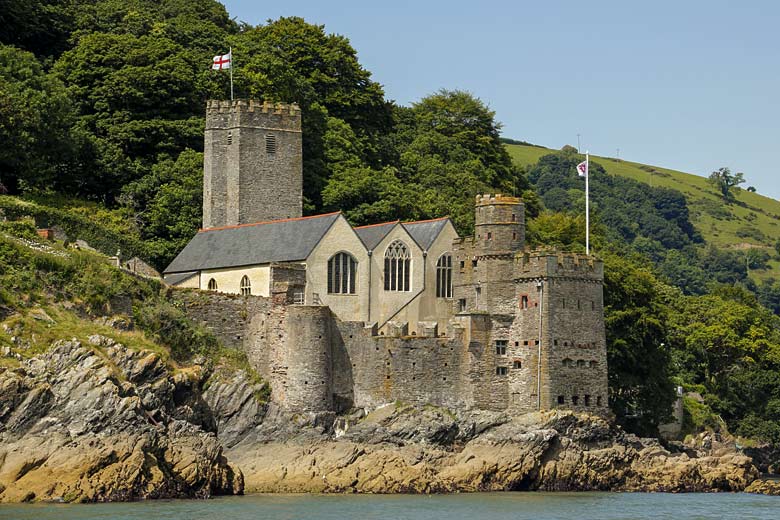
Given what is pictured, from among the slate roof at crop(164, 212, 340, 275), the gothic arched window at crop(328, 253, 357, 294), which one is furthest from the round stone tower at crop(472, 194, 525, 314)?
the slate roof at crop(164, 212, 340, 275)

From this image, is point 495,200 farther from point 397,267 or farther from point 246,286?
point 246,286

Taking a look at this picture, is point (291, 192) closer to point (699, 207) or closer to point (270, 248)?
point (270, 248)

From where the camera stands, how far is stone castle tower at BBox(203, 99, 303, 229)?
6944 cm

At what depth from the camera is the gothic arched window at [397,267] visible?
210 ft

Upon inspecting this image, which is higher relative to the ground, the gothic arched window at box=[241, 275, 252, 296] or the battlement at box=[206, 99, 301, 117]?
the battlement at box=[206, 99, 301, 117]

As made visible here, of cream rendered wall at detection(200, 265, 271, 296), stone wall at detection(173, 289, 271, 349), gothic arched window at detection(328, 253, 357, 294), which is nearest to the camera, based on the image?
stone wall at detection(173, 289, 271, 349)

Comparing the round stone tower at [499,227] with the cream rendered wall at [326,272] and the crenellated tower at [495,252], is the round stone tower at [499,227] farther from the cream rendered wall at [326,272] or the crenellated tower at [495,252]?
the cream rendered wall at [326,272]

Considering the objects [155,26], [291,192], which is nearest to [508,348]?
[291,192]

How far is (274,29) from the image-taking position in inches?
3391

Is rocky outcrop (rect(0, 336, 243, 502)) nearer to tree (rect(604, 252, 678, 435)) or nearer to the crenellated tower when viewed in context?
the crenellated tower

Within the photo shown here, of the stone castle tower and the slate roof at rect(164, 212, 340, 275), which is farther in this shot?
the stone castle tower

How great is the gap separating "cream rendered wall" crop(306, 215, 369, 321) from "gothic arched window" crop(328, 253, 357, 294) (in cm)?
16

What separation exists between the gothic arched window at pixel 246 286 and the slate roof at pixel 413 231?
15.7 ft

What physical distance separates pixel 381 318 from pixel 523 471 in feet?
29.4
